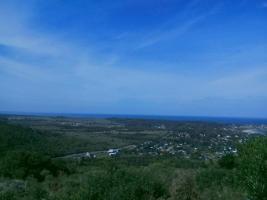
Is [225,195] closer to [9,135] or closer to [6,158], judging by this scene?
[6,158]

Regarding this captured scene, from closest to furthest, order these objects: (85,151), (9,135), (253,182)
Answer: (253,182)
(9,135)
(85,151)

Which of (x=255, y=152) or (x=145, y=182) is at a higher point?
(x=255, y=152)

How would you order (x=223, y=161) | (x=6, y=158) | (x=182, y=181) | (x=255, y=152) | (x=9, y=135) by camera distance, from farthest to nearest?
(x=9, y=135) → (x=223, y=161) → (x=6, y=158) → (x=182, y=181) → (x=255, y=152)

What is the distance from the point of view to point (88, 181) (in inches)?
576

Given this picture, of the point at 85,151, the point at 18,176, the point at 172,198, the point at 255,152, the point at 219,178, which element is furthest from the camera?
the point at 85,151

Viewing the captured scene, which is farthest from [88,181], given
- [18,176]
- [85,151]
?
[85,151]

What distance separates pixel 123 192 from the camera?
1391 centimetres

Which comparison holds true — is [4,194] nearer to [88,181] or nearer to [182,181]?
[88,181]

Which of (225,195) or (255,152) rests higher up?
(255,152)

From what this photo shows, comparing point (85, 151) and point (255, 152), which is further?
point (85, 151)

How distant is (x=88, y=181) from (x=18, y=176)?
20969 mm

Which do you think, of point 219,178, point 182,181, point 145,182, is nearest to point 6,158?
point 219,178

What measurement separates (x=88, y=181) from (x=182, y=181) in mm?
6353

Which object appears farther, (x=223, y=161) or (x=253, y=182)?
(x=223, y=161)
